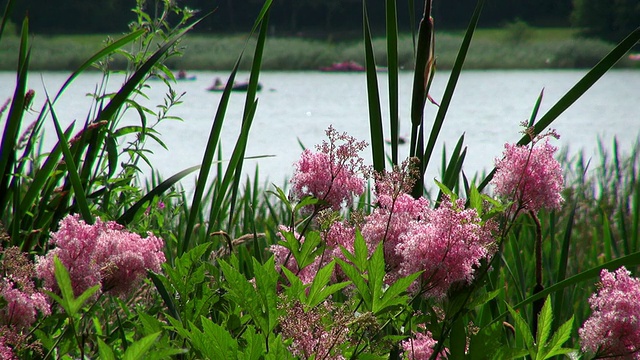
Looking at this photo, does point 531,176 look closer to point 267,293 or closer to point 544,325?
point 544,325

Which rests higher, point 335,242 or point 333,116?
point 335,242

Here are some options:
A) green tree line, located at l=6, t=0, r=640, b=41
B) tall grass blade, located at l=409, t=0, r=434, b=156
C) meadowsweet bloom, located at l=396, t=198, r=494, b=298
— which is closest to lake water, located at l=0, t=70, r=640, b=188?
green tree line, located at l=6, t=0, r=640, b=41

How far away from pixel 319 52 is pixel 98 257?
1219 cm

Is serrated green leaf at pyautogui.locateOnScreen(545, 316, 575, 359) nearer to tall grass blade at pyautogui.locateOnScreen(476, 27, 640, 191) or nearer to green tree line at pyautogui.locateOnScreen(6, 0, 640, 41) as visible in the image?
tall grass blade at pyautogui.locateOnScreen(476, 27, 640, 191)

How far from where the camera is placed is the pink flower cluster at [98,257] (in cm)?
64

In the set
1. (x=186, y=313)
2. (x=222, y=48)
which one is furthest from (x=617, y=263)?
(x=222, y=48)

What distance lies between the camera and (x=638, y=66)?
1248cm

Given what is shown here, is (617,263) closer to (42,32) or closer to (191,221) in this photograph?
(191,221)

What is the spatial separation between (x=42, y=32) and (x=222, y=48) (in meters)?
3.02

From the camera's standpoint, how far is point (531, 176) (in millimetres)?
676

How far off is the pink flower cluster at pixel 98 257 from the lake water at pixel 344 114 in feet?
8.40

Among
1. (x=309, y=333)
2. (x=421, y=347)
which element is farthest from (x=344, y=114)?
(x=309, y=333)

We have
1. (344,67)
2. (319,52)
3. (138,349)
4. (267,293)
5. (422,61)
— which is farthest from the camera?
(344,67)

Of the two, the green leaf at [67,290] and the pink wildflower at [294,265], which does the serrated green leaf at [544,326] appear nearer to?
the pink wildflower at [294,265]
